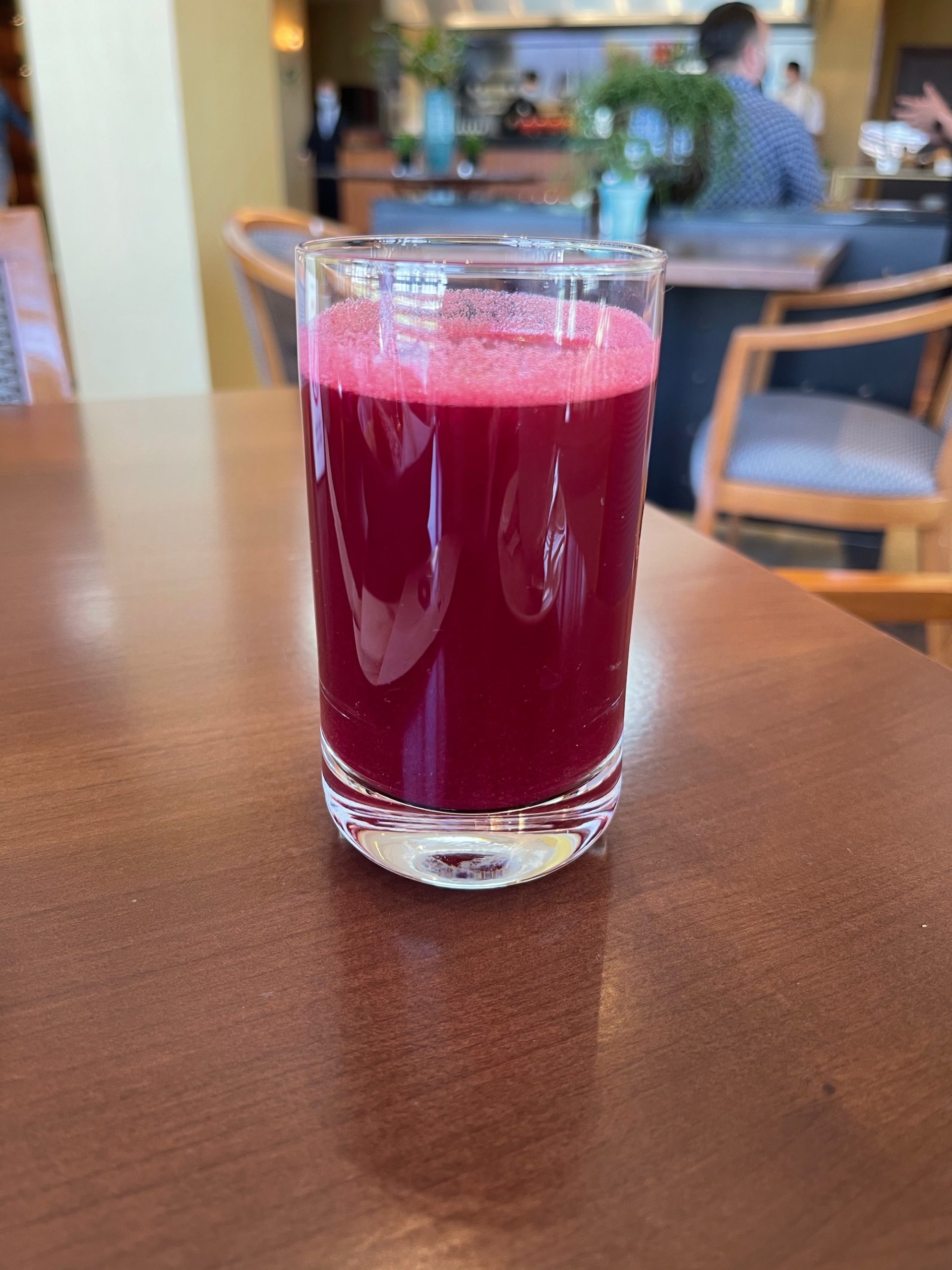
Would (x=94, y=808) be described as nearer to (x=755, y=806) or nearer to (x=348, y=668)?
(x=348, y=668)

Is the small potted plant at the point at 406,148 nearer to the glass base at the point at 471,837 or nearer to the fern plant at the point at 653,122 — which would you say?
the fern plant at the point at 653,122

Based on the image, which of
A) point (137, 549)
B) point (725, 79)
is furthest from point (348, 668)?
point (725, 79)

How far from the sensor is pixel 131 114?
2.15 metres

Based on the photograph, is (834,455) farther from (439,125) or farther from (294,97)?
(294,97)

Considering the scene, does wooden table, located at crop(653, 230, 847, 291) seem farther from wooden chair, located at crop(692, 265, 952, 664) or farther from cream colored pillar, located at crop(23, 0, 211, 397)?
cream colored pillar, located at crop(23, 0, 211, 397)

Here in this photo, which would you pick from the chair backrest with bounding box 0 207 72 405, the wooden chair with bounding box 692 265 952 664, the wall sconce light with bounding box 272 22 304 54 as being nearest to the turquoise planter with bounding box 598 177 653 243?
the wooden chair with bounding box 692 265 952 664

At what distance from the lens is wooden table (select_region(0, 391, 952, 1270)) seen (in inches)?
7.8

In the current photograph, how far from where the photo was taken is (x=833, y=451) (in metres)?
1.44

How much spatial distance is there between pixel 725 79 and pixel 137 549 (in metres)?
2.28

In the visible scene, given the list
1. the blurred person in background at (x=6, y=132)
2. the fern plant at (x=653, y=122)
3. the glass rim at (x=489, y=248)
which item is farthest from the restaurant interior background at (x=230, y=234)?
the blurred person in background at (x=6, y=132)

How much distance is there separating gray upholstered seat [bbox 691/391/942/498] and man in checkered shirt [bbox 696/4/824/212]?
0.94m

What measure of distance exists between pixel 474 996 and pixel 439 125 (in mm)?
3107

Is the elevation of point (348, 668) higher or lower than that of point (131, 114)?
lower

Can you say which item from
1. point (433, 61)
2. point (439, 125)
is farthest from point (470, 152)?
point (439, 125)
